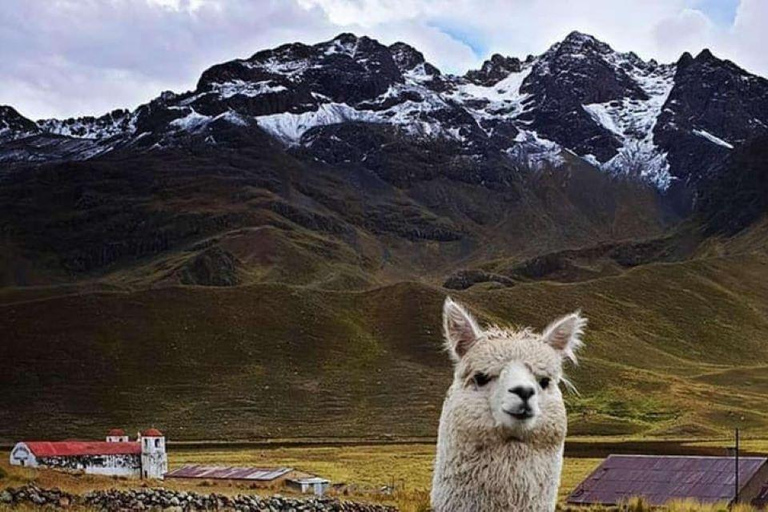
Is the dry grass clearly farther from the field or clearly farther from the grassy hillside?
the grassy hillside

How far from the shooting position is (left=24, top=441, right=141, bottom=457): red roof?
45.8 m

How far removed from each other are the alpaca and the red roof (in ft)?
136

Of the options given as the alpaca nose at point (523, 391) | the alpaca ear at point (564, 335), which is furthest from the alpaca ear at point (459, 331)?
the alpaca nose at point (523, 391)

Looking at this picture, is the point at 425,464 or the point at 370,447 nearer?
the point at 425,464

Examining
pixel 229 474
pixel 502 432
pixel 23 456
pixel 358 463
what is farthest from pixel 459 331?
pixel 358 463

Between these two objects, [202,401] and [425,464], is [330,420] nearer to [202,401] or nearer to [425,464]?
[202,401]

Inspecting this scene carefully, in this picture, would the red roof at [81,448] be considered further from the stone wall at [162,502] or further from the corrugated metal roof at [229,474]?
the stone wall at [162,502]

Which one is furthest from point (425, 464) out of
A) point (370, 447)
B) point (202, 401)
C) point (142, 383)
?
point (142, 383)

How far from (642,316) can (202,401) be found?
3562 inches

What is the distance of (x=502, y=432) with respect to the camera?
22.9ft

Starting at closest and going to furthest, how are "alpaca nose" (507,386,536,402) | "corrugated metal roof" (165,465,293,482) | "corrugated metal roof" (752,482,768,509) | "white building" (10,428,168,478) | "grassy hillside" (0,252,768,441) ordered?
"alpaca nose" (507,386,536,402), "corrugated metal roof" (752,482,768,509), "corrugated metal roof" (165,465,293,482), "white building" (10,428,168,478), "grassy hillside" (0,252,768,441)

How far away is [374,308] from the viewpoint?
524ft

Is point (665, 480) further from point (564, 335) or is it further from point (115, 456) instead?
point (115, 456)

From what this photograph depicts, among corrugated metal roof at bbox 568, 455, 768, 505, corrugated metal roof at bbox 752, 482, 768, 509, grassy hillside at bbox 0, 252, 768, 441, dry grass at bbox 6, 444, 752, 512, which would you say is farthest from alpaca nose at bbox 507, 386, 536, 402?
grassy hillside at bbox 0, 252, 768, 441
